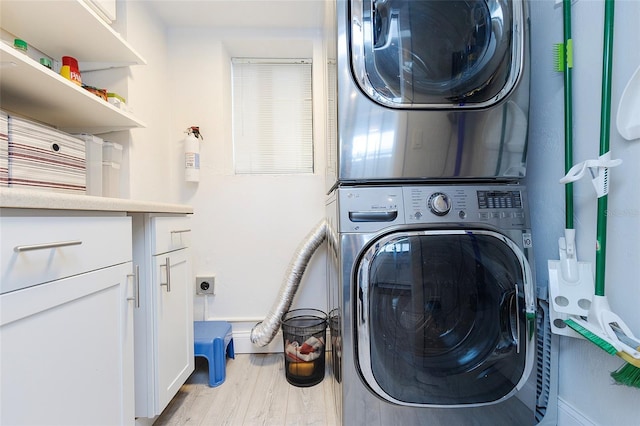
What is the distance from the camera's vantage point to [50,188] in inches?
39.9

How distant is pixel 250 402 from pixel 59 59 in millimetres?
1883

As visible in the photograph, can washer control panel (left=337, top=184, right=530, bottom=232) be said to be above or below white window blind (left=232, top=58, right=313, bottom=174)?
below

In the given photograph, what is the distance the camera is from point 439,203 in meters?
1.02

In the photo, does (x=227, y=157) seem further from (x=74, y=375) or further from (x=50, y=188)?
(x=74, y=375)

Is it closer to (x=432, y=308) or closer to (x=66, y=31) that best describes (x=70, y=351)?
(x=432, y=308)

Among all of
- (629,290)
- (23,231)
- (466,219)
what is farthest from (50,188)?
(629,290)

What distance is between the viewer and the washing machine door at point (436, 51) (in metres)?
1.01

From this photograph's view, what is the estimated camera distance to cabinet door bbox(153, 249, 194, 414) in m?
1.09

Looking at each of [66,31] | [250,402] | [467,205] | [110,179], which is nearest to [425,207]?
[467,205]

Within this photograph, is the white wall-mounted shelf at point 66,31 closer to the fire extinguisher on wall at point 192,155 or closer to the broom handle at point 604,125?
the fire extinguisher on wall at point 192,155

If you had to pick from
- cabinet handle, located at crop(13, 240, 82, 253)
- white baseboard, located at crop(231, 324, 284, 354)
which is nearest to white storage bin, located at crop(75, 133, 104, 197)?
cabinet handle, located at crop(13, 240, 82, 253)

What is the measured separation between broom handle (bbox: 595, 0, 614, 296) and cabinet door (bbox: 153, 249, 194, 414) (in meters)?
1.50

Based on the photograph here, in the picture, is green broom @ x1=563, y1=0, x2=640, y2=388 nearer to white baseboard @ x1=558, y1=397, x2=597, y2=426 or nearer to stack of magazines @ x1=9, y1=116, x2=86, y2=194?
white baseboard @ x1=558, y1=397, x2=597, y2=426

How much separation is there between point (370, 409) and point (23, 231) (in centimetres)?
108
